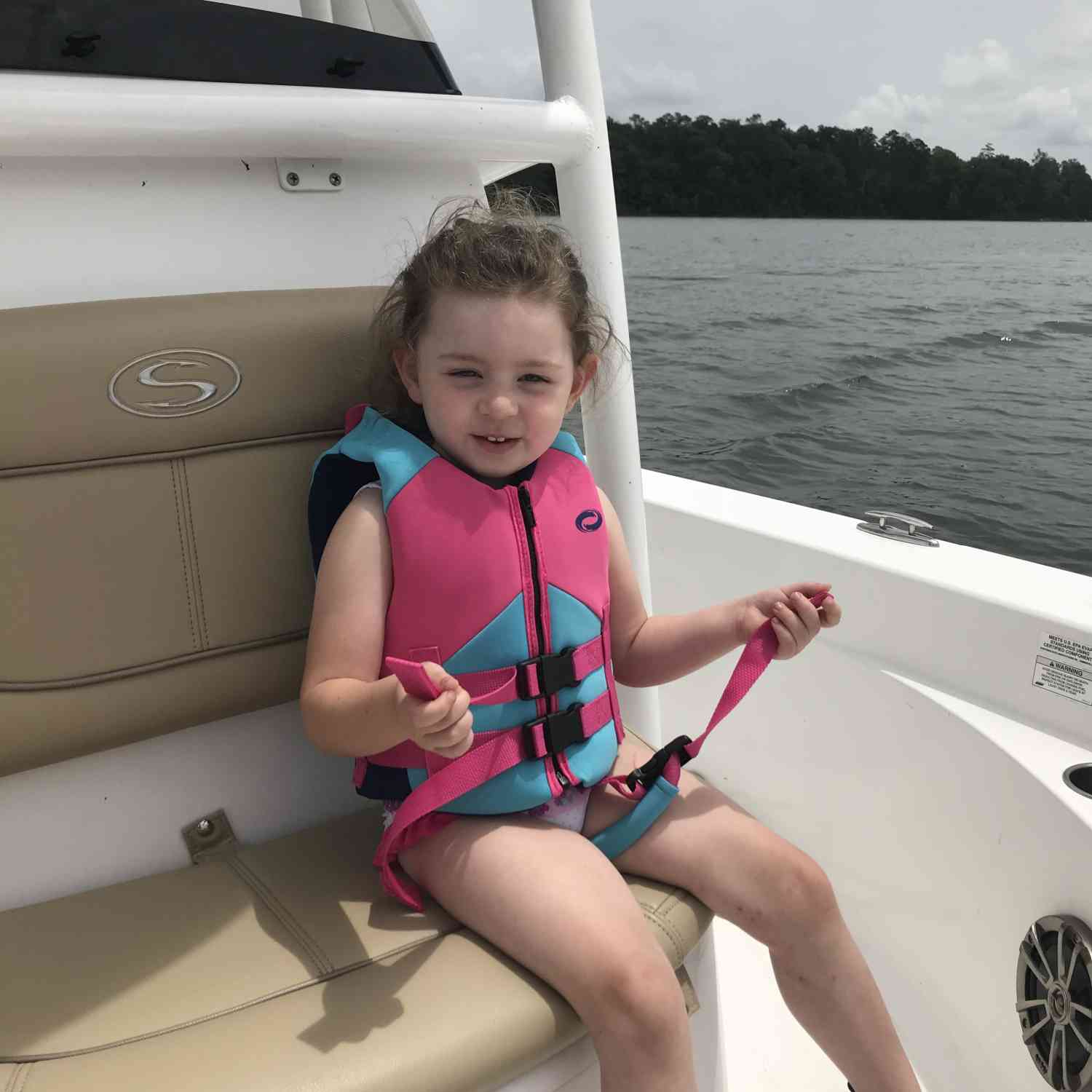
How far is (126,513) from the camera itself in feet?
3.57

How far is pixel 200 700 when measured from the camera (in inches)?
45.1

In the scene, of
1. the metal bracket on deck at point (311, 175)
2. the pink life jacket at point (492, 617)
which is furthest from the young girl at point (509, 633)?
the metal bracket on deck at point (311, 175)

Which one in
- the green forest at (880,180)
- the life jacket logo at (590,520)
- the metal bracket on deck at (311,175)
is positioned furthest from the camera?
the green forest at (880,180)

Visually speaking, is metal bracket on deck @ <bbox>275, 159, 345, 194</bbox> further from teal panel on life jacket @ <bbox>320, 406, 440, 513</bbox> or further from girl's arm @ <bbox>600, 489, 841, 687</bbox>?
girl's arm @ <bbox>600, 489, 841, 687</bbox>

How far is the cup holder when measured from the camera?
3.91ft

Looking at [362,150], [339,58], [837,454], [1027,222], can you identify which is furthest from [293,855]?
[1027,222]

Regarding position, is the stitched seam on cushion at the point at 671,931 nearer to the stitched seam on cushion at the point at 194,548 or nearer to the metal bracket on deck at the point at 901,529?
the stitched seam on cushion at the point at 194,548

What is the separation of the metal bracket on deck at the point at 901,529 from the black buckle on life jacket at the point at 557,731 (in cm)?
76

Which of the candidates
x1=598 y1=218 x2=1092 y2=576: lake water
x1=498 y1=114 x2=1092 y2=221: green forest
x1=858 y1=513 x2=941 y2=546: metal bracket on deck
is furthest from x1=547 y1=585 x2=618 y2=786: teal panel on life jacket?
x1=498 y1=114 x2=1092 y2=221: green forest

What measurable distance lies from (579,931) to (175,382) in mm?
703

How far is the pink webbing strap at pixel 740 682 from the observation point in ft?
3.46

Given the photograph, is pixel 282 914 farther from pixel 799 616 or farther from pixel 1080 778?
pixel 1080 778

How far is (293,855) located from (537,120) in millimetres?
917

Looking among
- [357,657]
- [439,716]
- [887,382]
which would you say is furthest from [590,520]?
[887,382]
